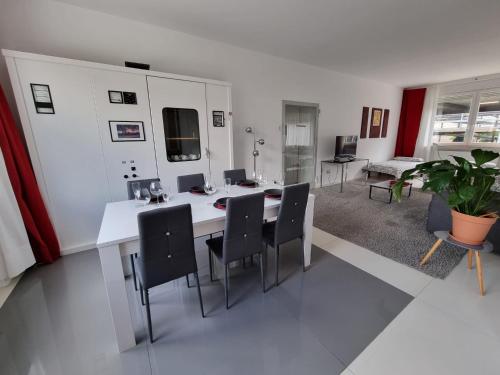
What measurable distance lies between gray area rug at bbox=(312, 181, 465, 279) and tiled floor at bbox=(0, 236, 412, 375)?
0.68 meters

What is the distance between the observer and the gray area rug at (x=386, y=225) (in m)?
2.34

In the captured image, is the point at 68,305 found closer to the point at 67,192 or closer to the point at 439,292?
the point at 67,192

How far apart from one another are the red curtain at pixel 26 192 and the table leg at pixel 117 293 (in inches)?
63.3

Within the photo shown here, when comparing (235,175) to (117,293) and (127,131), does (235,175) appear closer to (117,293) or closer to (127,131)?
(127,131)

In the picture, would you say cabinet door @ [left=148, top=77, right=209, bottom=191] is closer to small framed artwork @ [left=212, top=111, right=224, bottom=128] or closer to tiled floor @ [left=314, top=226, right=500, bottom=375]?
small framed artwork @ [left=212, top=111, right=224, bottom=128]

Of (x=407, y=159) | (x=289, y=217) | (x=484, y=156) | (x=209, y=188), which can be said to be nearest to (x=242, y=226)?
(x=289, y=217)

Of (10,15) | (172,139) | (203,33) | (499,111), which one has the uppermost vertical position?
(203,33)

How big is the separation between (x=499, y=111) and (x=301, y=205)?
705 centimetres

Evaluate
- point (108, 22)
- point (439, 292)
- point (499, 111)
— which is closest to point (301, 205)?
point (439, 292)

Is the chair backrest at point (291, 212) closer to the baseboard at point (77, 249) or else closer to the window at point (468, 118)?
the baseboard at point (77, 249)

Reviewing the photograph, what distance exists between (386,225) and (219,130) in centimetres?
284

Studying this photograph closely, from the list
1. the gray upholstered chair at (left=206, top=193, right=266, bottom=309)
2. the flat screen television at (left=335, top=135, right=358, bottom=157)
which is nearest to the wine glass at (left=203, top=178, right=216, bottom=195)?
the gray upholstered chair at (left=206, top=193, right=266, bottom=309)

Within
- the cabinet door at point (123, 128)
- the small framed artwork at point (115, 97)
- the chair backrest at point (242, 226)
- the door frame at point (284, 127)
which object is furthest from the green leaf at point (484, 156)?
the small framed artwork at point (115, 97)

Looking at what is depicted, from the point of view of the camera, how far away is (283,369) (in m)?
1.26
